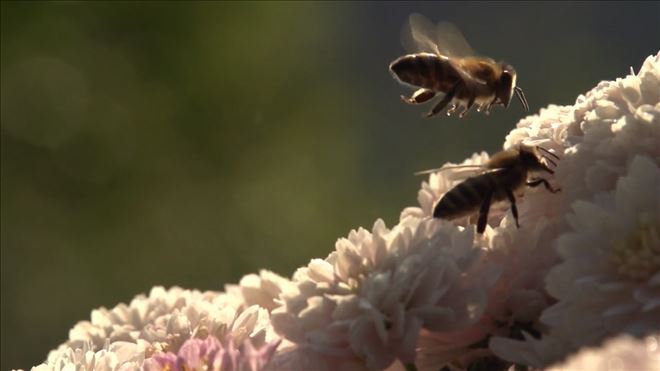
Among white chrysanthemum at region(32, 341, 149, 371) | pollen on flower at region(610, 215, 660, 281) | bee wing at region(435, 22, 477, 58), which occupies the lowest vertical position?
pollen on flower at region(610, 215, 660, 281)

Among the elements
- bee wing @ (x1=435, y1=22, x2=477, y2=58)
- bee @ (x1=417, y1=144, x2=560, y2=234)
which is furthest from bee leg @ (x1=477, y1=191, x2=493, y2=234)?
bee wing @ (x1=435, y1=22, x2=477, y2=58)

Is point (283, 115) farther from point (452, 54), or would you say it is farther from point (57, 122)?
point (452, 54)

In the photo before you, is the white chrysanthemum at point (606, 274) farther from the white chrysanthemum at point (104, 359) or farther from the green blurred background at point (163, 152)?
the green blurred background at point (163, 152)

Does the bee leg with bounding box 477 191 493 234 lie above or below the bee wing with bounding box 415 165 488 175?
below

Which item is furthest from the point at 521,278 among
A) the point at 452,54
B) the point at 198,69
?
the point at 198,69

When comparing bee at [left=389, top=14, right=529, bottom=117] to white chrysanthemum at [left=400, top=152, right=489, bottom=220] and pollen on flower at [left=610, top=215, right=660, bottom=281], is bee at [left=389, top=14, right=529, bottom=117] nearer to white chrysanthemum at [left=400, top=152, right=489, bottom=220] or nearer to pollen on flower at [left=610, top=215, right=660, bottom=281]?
white chrysanthemum at [left=400, top=152, right=489, bottom=220]
